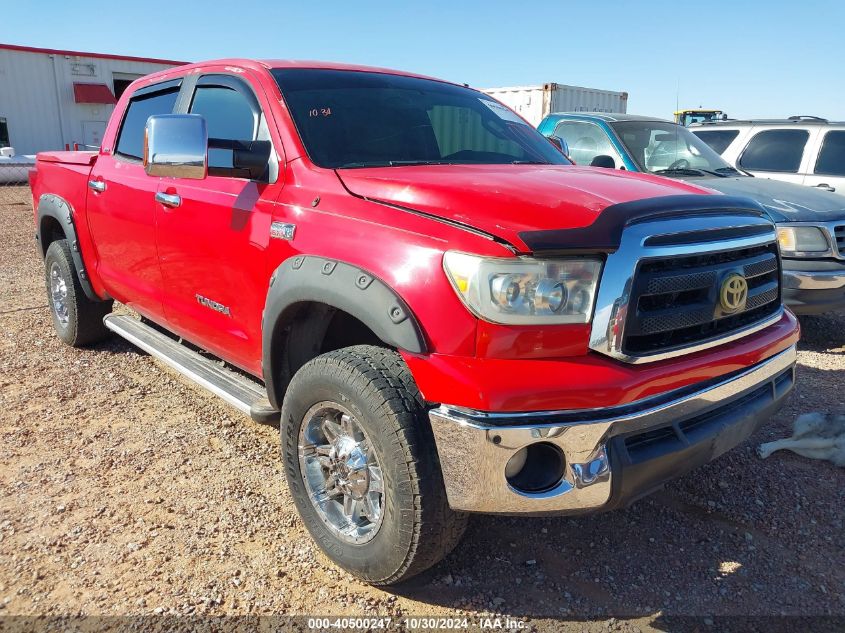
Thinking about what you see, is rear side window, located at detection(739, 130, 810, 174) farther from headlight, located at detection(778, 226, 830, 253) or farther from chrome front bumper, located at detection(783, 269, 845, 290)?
chrome front bumper, located at detection(783, 269, 845, 290)

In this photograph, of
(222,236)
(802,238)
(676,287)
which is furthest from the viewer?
(802,238)

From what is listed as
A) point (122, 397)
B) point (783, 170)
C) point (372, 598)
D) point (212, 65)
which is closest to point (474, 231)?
point (372, 598)

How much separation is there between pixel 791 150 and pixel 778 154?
0.46 ft

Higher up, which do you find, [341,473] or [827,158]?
[827,158]

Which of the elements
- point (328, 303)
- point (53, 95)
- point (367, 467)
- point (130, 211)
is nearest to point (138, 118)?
point (130, 211)

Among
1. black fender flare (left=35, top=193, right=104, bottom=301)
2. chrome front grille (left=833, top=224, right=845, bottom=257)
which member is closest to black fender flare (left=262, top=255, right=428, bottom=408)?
black fender flare (left=35, top=193, right=104, bottom=301)

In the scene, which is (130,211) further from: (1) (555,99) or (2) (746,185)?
(1) (555,99)

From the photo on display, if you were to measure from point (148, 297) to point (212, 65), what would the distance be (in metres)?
1.35

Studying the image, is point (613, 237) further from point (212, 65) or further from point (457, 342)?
point (212, 65)

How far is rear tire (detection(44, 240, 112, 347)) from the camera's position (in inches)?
189

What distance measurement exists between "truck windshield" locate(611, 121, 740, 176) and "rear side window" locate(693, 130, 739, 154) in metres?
1.29

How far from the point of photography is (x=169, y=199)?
3.40m

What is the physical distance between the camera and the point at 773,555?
8.92ft

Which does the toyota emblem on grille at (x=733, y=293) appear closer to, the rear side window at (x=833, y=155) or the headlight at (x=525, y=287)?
the headlight at (x=525, y=287)
